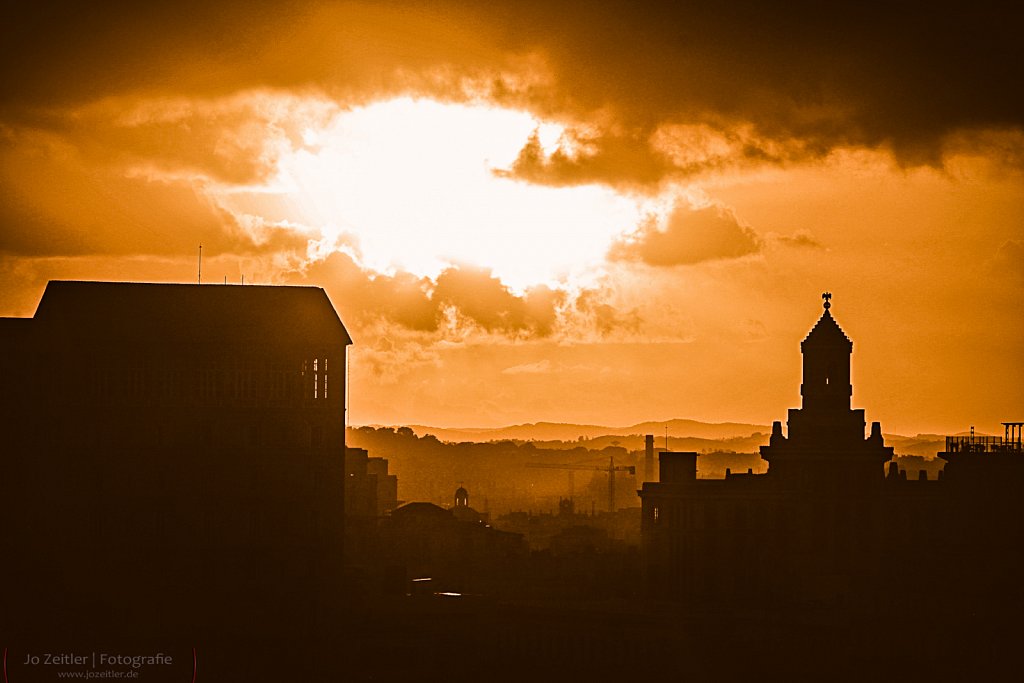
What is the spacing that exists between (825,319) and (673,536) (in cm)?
2251

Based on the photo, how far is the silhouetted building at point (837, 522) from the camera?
120 m

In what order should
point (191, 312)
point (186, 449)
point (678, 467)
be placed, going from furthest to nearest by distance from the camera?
point (678, 467) → point (191, 312) → point (186, 449)

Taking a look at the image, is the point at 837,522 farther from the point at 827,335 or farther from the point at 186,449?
the point at 186,449

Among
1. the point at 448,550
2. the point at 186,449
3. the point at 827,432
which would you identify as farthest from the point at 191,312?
the point at 448,550

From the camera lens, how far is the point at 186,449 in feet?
350

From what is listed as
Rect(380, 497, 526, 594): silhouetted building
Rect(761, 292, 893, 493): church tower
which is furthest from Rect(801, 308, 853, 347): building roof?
Rect(380, 497, 526, 594): silhouetted building

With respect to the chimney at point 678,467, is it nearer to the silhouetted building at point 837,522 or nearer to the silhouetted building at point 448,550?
the silhouetted building at point 837,522

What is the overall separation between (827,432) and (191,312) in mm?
51810

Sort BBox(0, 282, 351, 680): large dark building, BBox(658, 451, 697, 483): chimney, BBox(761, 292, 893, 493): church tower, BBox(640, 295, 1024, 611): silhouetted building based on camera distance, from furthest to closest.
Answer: BBox(658, 451, 697, 483): chimney, BBox(761, 292, 893, 493): church tower, BBox(640, 295, 1024, 611): silhouetted building, BBox(0, 282, 351, 680): large dark building

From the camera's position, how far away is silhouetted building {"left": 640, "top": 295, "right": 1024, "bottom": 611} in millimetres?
119812

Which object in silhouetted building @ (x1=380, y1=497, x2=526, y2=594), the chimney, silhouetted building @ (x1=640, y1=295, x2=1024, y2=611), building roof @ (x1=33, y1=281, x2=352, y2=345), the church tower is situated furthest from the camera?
silhouetted building @ (x1=380, y1=497, x2=526, y2=594)

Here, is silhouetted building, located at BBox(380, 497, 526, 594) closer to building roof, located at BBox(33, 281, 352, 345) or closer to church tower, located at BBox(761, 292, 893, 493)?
church tower, located at BBox(761, 292, 893, 493)

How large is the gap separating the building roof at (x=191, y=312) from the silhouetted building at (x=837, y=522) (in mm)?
38794

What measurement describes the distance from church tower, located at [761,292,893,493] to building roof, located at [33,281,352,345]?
39.8 meters
